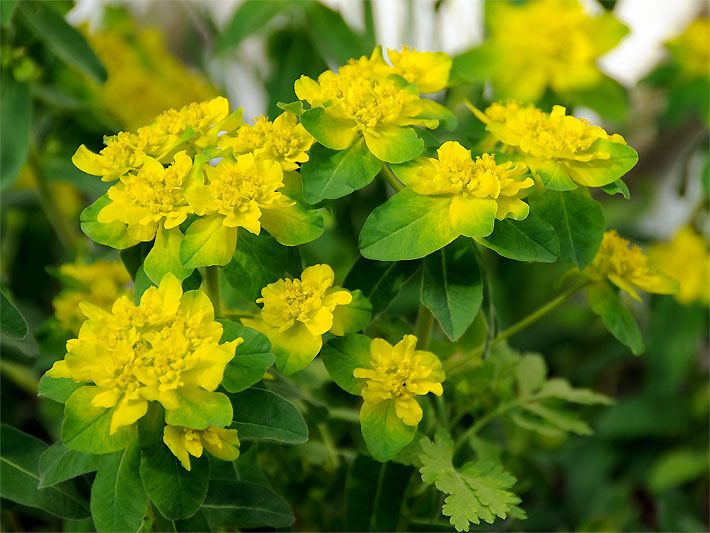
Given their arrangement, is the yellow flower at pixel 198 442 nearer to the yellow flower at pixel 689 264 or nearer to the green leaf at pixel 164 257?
the green leaf at pixel 164 257

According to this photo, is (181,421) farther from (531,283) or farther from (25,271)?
(531,283)

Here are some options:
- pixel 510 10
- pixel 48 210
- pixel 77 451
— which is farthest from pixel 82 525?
pixel 510 10

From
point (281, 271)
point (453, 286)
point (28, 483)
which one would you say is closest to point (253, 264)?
point (281, 271)

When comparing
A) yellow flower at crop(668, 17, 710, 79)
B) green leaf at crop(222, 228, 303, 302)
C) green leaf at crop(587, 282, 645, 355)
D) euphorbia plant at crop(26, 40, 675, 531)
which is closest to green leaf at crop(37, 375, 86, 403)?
euphorbia plant at crop(26, 40, 675, 531)

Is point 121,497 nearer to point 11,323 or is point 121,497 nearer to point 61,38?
point 11,323

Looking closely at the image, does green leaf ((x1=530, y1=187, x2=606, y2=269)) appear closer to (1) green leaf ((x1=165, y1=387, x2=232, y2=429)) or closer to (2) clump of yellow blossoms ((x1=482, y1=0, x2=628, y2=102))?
(1) green leaf ((x1=165, y1=387, x2=232, y2=429))

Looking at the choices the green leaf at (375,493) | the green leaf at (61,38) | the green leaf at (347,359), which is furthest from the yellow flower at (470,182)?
the green leaf at (61,38)
